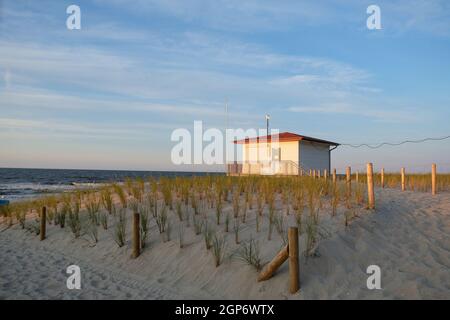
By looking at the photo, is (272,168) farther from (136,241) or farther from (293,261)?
(293,261)

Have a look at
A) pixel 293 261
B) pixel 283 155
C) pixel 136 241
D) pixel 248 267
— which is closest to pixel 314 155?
pixel 283 155

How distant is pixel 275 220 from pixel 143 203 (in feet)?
16.4

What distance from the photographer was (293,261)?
572 cm

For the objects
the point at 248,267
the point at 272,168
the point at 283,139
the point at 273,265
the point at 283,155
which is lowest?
the point at 248,267

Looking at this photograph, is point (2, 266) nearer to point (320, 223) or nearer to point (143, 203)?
point (143, 203)

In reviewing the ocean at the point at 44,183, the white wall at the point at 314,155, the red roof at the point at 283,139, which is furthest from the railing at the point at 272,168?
the ocean at the point at 44,183

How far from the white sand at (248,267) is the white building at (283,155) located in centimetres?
1423

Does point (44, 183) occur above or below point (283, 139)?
below

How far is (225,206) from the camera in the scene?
408 inches

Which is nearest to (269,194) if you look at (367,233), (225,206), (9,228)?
(225,206)

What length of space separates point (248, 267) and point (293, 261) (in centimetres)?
127

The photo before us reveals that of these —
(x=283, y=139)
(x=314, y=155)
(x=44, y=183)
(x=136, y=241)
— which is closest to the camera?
(x=136, y=241)

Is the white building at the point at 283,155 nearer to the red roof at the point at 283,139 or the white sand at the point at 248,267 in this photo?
the red roof at the point at 283,139

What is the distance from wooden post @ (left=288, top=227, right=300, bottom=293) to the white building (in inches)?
698
